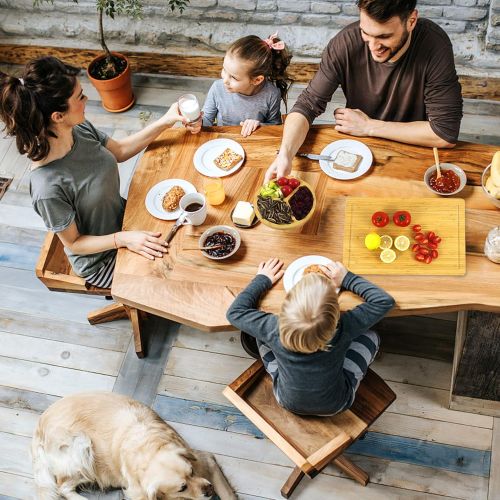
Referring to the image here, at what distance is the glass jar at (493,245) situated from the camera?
196 cm

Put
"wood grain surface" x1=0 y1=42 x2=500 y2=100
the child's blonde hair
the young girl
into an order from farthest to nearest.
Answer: "wood grain surface" x1=0 y1=42 x2=500 y2=100 < the young girl < the child's blonde hair

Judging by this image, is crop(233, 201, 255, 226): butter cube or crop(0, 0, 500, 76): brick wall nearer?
crop(233, 201, 255, 226): butter cube

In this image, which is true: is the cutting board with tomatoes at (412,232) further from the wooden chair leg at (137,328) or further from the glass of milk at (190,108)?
the wooden chair leg at (137,328)

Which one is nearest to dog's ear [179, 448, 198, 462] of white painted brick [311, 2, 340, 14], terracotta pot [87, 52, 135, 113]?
terracotta pot [87, 52, 135, 113]

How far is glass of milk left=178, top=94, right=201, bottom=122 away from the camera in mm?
2379

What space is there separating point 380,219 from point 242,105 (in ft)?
3.36

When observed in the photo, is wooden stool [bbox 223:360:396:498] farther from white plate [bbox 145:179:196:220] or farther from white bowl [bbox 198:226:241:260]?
white plate [bbox 145:179:196:220]

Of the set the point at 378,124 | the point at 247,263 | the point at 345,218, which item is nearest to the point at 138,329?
the point at 247,263

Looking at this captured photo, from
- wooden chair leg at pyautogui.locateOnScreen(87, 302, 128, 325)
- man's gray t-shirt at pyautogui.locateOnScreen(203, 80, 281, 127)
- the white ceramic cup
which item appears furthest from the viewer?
wooden chair leg at pyautogui.locateOnScreen(87, 302, 128, 325)

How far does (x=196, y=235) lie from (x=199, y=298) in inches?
10.3

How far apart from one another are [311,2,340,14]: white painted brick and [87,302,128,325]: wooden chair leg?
2129 millimetres

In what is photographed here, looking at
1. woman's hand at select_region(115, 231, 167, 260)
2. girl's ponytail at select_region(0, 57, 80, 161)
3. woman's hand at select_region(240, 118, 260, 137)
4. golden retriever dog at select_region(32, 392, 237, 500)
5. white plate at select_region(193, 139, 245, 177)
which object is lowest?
golden retriever dog at select_region(32, 392, 237, 500)

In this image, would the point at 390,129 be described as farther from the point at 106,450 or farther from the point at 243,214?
the point at 106,450

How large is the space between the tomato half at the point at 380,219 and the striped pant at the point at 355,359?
17.0 inches
